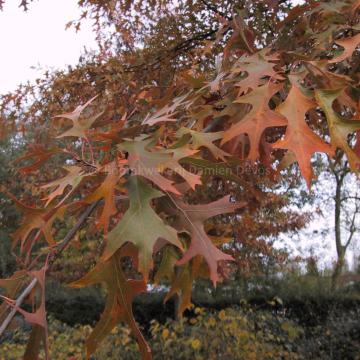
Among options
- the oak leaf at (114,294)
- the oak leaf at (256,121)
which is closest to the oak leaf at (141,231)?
the oak leaf at (114,294)

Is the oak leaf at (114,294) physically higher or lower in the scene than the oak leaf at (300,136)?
lower

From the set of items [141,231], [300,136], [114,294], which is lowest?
[114,294]

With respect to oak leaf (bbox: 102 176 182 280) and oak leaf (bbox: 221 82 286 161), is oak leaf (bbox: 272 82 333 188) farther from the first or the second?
oak leaf (bbox: 102 176 182 280)

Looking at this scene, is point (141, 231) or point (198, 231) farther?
point (198, 231)

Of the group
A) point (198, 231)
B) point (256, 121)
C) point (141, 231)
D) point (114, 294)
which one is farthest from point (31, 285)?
point (256, 121)

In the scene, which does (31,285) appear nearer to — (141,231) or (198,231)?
(141,231)

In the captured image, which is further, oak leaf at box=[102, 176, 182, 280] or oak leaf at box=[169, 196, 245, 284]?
oak leaf at box=[169, 196, 245, 284]

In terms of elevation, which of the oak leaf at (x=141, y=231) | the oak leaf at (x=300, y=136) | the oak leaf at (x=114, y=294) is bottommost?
the oak leaf at (x=114, y=294)

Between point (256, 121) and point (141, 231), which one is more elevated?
point (256, 121)

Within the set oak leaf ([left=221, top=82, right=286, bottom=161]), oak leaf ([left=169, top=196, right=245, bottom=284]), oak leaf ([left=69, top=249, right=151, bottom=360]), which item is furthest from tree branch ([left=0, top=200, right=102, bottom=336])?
oak leaf ([left=221, top=82, right=286, bottom=161])

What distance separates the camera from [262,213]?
616 cm

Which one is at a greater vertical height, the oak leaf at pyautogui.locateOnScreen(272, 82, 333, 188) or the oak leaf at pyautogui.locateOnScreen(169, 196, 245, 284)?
the oak leaf at pyautogui.locateOnScreen(272, 82, 333, 188)

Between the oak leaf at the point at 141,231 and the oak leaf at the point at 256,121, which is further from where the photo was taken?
the oak leaf at the point at 256,121

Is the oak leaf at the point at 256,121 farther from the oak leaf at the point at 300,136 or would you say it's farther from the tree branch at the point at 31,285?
the tree branch at the point at 31,285
